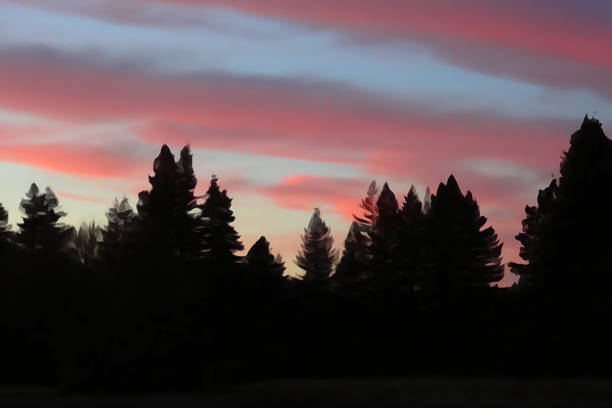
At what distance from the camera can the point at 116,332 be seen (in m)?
43.3

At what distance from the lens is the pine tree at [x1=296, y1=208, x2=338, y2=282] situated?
102812 millimetres

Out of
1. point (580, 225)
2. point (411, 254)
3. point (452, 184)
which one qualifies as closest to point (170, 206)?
point (411, 254)

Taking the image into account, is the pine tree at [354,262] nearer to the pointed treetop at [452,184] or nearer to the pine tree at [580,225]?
the pointed treetop at [452,184]

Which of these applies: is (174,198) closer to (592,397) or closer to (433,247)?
Result: (433,247)

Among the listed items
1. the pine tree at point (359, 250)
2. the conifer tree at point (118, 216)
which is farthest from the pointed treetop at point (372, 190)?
the conifer tree at point (118, 216)

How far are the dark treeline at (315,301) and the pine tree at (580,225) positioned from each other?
8 cm

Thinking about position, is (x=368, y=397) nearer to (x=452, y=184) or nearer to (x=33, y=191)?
(x=452, y=184)

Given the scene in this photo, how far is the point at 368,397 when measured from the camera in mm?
40375

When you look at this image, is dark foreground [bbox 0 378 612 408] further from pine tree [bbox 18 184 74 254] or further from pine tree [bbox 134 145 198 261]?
pine tree [bbox 18 184 74 254]

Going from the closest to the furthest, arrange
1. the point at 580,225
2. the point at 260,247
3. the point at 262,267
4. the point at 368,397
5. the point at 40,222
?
1. the point at 368,397
2. the point at 580,225
3. the point at 262,267
4. the point at 260,247
5. the point at 40,222

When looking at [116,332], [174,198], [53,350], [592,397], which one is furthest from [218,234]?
[592,397]

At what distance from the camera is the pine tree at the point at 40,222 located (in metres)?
95.9

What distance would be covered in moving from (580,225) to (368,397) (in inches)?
847

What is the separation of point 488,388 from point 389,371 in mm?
21050
